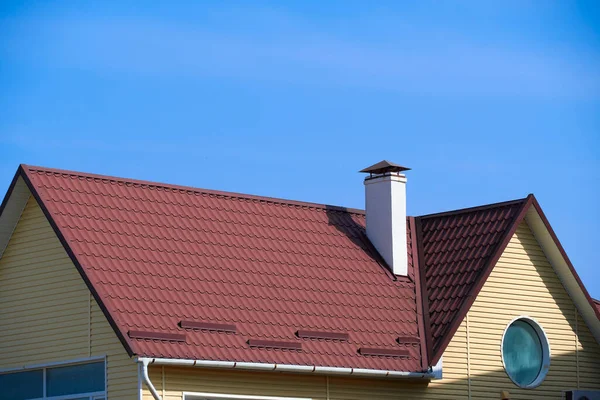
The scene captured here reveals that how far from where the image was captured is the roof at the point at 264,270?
77.7 feet

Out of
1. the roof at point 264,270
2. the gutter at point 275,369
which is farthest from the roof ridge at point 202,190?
the gutter at point 275,369

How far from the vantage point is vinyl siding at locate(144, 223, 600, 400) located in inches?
979

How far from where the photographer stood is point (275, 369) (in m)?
24.0

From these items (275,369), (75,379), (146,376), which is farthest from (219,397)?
(75,379)

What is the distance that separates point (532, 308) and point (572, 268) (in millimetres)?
1235

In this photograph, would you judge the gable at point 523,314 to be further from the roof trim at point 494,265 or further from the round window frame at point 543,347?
the roof trim at point 494,265

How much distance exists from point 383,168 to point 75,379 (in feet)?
29.4

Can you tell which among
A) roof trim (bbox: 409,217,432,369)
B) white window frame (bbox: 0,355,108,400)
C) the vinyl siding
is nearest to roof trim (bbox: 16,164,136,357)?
white window frame (bbox: 0,355,108,400)

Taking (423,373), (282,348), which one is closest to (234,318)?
(282,348)

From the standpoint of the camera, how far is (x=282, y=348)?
2439 centimetres

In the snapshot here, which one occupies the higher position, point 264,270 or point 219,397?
point 264,270

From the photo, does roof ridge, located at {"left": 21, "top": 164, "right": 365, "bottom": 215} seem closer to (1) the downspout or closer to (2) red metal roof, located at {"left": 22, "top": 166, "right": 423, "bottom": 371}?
(2) red metal roof, located at {"left": 22, "top": 166, "right": 423, "bottom": 371}

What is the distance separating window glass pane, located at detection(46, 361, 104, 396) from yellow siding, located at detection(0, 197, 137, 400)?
0.73 feet

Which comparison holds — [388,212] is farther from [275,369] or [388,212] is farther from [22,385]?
[22,385]
